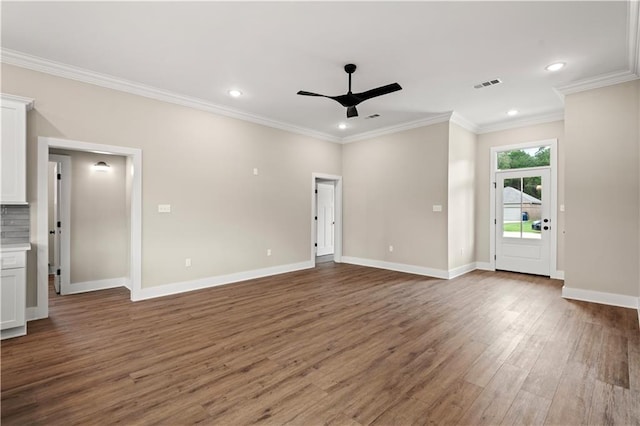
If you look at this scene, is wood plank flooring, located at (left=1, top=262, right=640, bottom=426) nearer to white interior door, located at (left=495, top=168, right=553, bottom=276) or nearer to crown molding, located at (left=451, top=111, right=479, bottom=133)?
white interior door, located at (left=495, top=168, right=553, bottom=276)

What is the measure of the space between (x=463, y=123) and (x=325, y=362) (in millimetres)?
5407

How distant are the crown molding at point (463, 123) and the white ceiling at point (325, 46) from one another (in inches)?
29.9

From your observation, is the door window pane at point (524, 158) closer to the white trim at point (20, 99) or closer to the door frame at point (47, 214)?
the door frame at point (47, 214)

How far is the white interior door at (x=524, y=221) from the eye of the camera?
5.80 meters

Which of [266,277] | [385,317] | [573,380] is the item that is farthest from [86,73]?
[573,380]

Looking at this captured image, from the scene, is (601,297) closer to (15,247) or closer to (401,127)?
(401,127)

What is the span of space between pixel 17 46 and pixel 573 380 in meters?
6.13

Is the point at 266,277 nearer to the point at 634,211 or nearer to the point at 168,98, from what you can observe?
the point at 168,98

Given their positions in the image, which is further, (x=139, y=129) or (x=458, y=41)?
(x=139, y=129)

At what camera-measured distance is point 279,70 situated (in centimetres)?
388

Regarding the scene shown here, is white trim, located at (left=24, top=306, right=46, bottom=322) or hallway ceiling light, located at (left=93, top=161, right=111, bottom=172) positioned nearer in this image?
white trim, located at (left=24, top=306, right=46, bottom=322)

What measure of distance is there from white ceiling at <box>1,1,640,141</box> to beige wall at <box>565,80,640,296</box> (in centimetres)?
36

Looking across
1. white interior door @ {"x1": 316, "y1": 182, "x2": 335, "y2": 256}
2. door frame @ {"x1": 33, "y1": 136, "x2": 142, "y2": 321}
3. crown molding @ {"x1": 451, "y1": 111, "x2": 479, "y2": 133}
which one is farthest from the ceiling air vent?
door frame @ {"x1": 33, "y1": 136, "x2": 142, "y2": 321}

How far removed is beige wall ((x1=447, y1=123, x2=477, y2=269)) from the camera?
577cm
